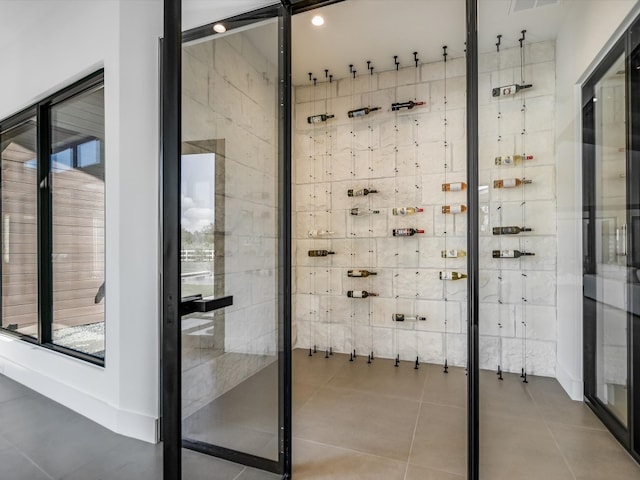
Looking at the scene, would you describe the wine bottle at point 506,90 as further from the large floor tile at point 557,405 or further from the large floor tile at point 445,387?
the large floor tile at point 445,387

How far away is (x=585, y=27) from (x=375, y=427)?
2.47m

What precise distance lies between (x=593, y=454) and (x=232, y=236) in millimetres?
1884

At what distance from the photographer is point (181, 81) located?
46.6 inches

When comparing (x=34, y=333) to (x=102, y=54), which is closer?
(x=34, y=333)

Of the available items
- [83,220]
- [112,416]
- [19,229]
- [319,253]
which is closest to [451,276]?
[319,253]

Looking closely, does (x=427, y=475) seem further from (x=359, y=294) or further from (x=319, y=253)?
(x=319, y=253)

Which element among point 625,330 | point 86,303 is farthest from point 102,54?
point 625,330

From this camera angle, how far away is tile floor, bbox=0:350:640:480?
1.44m

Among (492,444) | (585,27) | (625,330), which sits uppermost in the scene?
(585,27)

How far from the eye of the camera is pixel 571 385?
173 cm

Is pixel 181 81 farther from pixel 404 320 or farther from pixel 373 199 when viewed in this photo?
pixel 404 320

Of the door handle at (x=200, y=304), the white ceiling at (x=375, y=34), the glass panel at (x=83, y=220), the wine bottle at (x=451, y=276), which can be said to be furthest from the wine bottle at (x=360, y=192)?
the door handle at (x=200, y=304)

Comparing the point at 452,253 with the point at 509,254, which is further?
the point at 452,253

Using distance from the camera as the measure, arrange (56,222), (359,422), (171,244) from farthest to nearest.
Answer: (359,422) < (56,222) < (171,244)
